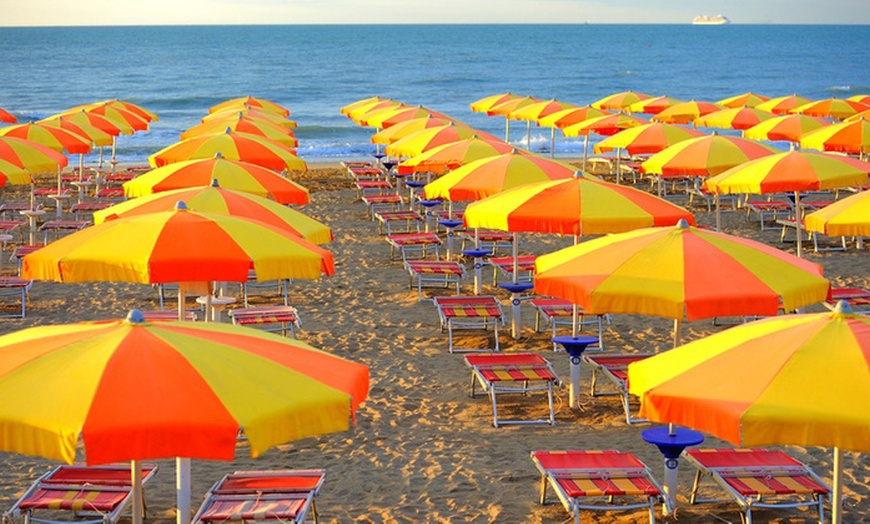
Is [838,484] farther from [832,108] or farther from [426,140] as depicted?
[832,108]

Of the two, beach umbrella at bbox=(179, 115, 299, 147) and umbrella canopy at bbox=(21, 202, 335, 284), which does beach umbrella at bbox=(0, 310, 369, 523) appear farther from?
beach umbrella at bbox=(179, 115, 299, 147)

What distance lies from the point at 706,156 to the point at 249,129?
7258 mm

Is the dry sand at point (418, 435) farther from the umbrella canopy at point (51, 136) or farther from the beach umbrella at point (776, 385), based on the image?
the umbrella canopy at point (51, 136)

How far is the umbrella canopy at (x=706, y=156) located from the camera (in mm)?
13742

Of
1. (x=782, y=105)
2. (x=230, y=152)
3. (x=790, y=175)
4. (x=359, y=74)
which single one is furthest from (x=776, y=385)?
(x=359, y=74)

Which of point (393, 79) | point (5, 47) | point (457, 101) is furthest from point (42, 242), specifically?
point (5, 47)

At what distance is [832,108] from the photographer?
25938 millimetres

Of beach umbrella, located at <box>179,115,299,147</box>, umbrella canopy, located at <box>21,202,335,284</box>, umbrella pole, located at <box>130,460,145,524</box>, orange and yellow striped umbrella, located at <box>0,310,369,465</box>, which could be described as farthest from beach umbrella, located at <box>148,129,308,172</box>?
orange and yellow striped umbrella, located at <box>0,310,369,465</box>

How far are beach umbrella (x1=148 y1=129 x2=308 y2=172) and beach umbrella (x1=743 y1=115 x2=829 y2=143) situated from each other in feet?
31.4

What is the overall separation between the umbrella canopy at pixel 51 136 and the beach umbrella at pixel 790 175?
10.5 m

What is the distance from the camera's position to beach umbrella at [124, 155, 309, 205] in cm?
1055

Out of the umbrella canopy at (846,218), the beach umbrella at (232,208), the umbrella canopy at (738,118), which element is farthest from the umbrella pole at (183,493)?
the umbrella canopy at (738,118)

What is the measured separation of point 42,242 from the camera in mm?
16672

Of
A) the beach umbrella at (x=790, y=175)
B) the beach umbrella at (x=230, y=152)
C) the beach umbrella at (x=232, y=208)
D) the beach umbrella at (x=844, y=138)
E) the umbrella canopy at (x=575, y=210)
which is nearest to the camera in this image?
the beach umbrella at (x=232, y=208)
